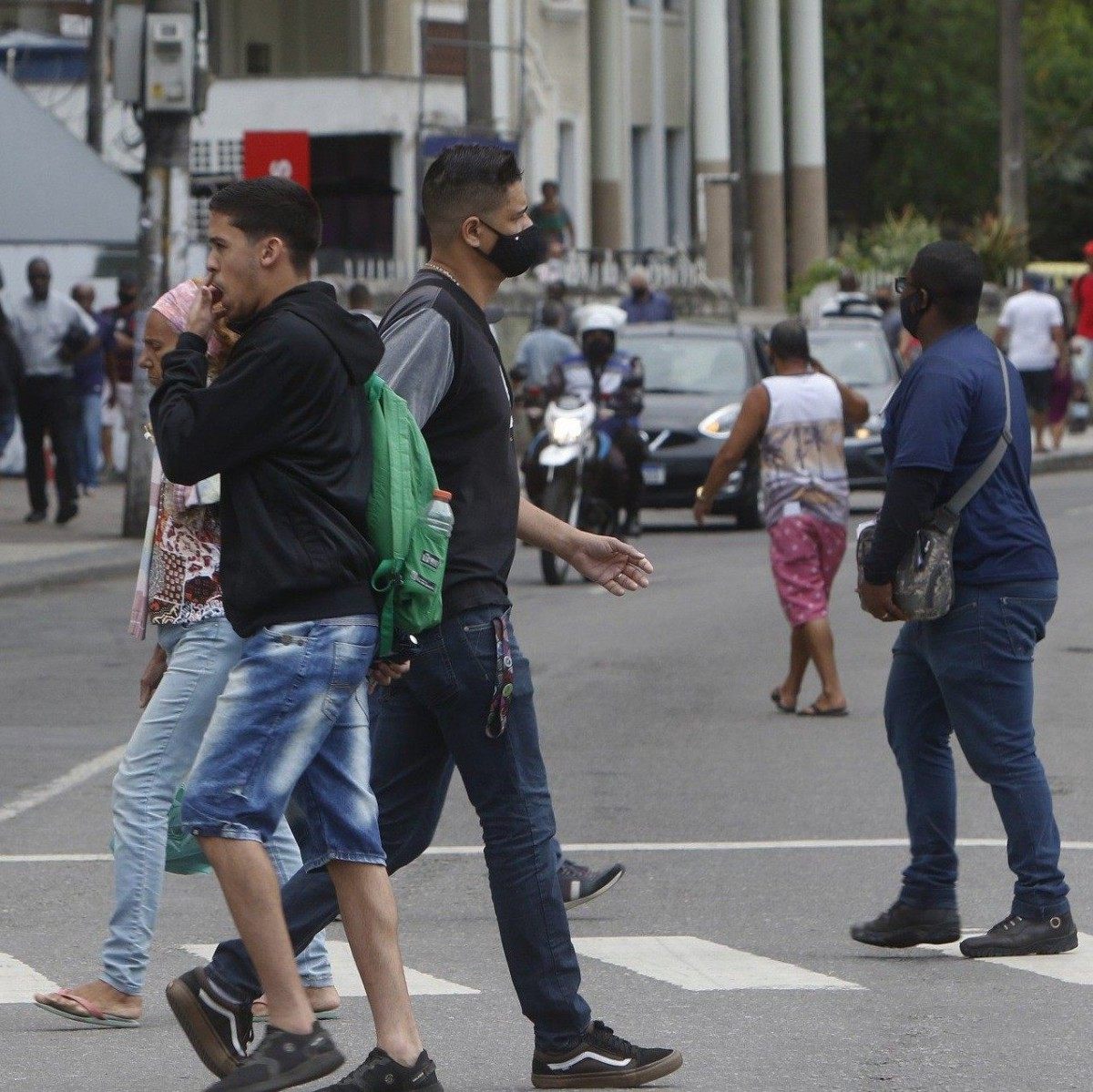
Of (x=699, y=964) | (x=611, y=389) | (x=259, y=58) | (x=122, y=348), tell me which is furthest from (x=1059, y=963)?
(x=259, y=58)

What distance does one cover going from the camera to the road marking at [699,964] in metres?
7.04

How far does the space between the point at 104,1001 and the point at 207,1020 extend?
2.64 feet

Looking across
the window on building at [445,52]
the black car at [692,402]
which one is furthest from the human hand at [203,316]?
the window on building at [445,52]

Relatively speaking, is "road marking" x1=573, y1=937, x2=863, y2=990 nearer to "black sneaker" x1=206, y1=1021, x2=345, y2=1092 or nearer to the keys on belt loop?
the keys on belt loop

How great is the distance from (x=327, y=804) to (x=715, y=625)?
10161 millimetres

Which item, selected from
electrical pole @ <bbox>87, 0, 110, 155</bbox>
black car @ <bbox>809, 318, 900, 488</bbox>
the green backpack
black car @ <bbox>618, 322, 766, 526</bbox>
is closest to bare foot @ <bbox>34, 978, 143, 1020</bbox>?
the green backpack

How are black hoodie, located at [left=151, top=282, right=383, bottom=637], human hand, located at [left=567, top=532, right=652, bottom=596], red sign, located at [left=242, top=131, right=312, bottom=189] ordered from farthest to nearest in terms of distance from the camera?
red sign, located at [left=242, top=131, right=312, bottom=189], human hand, located at [left=567, top=532, right=652, bottom=596], black hoodie, located at [left=151, top=282, right=383, bottom=637]

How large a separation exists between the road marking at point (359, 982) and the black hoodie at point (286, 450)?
60.9 inches

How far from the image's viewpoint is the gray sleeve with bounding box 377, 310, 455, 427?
5.77 metres

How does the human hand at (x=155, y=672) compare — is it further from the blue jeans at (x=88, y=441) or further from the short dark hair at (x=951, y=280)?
the blue jeans at (x=88, y=441)

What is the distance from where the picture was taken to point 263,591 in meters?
5.57

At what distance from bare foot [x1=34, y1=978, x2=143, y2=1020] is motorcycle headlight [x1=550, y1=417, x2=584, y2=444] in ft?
39.9

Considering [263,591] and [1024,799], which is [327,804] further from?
[1024,799]

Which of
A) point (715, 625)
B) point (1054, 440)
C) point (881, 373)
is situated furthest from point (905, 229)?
point (715, 625)
